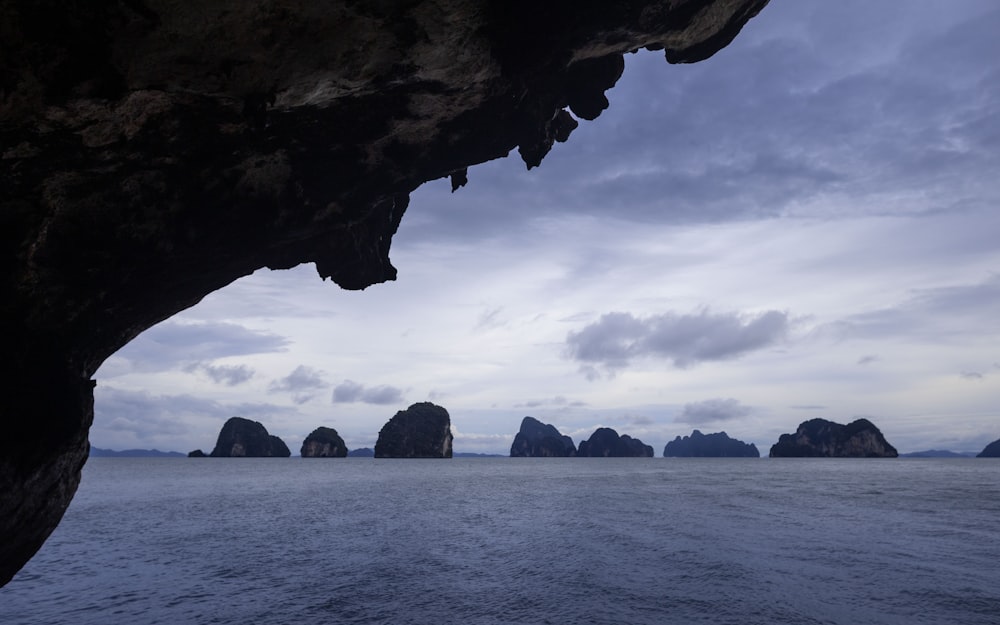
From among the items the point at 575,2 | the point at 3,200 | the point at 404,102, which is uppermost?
the point at 575,2

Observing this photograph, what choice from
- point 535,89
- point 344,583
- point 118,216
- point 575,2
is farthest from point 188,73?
point 344,583

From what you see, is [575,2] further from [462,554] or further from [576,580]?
[462,554]

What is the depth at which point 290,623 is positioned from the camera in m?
18.6

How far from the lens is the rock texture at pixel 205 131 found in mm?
10906

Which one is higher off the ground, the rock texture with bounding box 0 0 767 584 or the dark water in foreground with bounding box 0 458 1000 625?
the rock texture with bounding box 0 0 767 584

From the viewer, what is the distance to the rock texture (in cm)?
1091

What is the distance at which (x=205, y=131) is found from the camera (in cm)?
1416

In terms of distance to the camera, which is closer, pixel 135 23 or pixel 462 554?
pixel 135 23

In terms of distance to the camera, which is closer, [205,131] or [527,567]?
[205,131]

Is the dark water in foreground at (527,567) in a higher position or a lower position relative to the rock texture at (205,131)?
lower

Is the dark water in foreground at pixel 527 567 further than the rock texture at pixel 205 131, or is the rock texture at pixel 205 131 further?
the dark water in foreground at pixel 527 567

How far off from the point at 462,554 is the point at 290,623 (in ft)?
43.4

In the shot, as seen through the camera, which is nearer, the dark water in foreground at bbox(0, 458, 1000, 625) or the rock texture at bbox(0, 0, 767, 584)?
the rock texture at bbox(0, 0, 767, 584)

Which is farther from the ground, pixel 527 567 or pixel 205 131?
pixel 205 131
